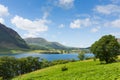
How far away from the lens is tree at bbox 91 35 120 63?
81956 millimetres

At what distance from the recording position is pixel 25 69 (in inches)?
6358

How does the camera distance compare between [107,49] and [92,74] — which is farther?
[107,49]

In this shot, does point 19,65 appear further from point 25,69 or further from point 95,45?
point 95,45

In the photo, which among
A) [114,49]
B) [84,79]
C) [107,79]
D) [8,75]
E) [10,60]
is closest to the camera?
[107,79]

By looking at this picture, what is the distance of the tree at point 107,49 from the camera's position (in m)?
82.0

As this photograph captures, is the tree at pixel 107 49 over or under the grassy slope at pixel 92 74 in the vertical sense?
over

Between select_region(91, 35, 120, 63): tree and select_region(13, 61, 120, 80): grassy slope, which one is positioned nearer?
select_region(13, 61, 120, 80): grassy slope

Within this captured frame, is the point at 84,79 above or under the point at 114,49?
under

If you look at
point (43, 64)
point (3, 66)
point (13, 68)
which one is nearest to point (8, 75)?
point (3, 66)

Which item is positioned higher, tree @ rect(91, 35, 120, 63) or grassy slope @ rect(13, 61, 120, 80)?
tree @ rect(91, 35, 120, 63)

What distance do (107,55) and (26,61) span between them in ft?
293

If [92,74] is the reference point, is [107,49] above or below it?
above

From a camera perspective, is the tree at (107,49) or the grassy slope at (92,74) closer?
the grassy slope at (92,74)

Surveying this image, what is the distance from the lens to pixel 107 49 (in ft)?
268
